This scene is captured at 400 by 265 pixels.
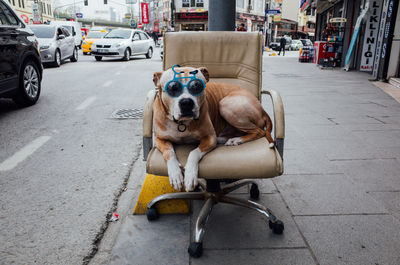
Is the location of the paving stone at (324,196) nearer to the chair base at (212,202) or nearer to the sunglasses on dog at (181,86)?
the chair base at (212,202)

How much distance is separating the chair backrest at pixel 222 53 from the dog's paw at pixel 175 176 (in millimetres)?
1268

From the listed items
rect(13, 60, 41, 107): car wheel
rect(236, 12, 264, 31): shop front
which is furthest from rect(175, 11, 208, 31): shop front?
rect(13, 60, 41, 107): car wheel

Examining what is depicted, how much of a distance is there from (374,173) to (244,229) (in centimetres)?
189

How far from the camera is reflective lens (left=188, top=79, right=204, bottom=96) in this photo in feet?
7.47

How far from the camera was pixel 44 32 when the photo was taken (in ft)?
43.5

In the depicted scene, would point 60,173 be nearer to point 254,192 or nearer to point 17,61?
point 254,192

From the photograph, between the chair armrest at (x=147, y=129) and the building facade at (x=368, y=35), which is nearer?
the chair armrest at (x=147, y=129)

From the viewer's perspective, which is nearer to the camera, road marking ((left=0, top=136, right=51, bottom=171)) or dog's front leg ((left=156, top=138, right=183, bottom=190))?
dog's front leg ((left=156, top=138, right=183, bottom=190))

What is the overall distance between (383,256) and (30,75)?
6.69m

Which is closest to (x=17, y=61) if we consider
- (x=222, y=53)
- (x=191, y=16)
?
(x=222, y=53)

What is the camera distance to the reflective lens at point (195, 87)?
7.47 feet

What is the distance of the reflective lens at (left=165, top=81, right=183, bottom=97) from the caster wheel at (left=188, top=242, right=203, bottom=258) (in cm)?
104

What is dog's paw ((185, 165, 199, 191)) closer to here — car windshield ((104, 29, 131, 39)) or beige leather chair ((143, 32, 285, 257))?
beige leather chair ((143, 32, 285, 257))

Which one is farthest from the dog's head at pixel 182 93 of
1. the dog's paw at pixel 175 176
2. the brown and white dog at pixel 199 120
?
the dog's paw at pixel 175 176
